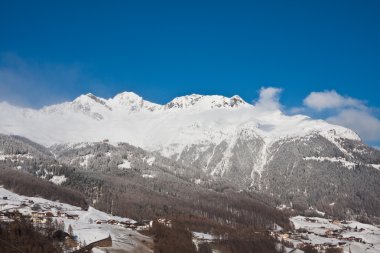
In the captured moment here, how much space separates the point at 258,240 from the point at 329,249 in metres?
27.3

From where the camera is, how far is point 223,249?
17838cm

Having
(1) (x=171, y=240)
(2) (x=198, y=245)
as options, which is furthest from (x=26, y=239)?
(2) (x=198, y=245)

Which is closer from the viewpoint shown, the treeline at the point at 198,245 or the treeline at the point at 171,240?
the treeline at the point at 171,240

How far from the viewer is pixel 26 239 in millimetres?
134375

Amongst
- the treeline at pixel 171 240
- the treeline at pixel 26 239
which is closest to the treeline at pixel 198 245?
the treeline at pixel 171 240

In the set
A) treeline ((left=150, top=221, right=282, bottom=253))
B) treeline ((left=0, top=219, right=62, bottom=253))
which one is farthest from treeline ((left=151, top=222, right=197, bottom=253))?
treeline ((left=0, top=219, right=62, bottom=253))

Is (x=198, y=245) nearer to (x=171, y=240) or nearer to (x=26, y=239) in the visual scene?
(x=171, y=240)

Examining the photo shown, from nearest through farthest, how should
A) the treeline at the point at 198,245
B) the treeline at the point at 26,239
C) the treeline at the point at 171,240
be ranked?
the treeline at the point at 26,239 → the treeline at the point at 171,240 → the treeline at the point at 198,245

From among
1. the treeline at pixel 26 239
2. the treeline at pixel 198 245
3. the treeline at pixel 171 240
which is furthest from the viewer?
the treeline at pixel 198 245

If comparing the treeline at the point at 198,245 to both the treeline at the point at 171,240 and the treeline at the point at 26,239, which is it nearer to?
the treeline at the point at 171,240

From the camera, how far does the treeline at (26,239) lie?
12756 cm

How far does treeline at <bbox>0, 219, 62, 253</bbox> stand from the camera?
419ft

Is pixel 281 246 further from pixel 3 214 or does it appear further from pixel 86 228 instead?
pixel 3 214

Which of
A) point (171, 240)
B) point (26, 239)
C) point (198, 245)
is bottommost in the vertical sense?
point (26, 239)
